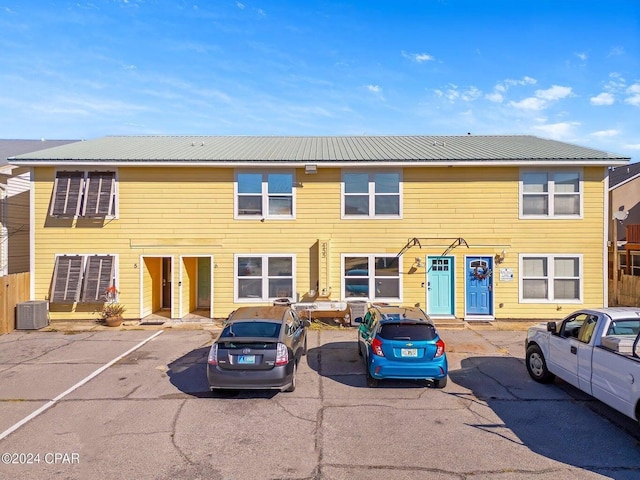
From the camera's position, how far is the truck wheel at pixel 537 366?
8.30m

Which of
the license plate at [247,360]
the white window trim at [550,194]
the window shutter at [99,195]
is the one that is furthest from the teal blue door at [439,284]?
the window shutter at [99,195]

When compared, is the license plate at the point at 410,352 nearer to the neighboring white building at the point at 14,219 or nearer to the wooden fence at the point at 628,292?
the wooden fence at the point at 628,292

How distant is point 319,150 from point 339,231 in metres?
3.52

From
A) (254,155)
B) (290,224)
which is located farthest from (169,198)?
(290,224)

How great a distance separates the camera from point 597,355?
6.55 m

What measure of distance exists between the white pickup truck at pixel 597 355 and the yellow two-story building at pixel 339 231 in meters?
5.76

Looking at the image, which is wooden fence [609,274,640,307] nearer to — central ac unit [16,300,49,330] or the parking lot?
the parking lot

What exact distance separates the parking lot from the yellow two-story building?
4.62 meters

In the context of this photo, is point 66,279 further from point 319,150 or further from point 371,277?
point 371,277

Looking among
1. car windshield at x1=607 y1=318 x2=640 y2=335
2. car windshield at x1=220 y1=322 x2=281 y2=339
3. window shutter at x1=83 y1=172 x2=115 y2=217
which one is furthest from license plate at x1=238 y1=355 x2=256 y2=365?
window shutter at x1=83 y1=172 x2=115 y2=217

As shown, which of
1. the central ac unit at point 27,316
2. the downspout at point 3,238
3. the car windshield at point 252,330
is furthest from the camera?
the downspout at point 3,238

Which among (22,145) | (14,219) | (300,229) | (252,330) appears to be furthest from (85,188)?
(22,145)

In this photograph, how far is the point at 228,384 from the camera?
24.1ft

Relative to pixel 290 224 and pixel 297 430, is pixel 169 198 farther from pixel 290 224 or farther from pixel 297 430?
pixel 297 430
